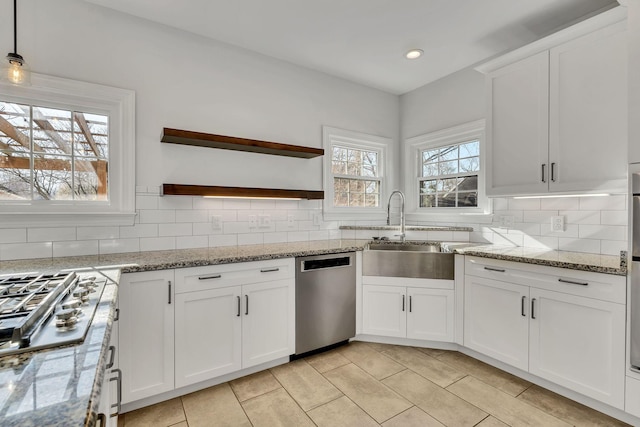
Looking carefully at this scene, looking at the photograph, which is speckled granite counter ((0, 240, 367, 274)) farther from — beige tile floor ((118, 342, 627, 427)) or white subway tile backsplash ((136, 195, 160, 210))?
beige tile floor ((118, 342, 627, 427))

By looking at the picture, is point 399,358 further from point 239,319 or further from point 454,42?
point 454,42

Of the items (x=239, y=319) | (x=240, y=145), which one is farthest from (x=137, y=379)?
(x=240, y=145)

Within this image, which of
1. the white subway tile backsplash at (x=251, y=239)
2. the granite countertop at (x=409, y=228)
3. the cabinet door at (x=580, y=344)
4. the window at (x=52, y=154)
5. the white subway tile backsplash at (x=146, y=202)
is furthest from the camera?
the granite countertop at (x=409, y=228)

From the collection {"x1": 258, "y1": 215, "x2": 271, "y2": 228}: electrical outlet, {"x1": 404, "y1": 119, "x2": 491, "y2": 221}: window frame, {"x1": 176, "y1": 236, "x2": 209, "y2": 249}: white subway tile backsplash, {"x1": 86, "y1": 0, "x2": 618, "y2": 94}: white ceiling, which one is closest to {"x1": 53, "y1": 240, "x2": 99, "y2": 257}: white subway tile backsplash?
{"x1": 176, "y1": 236, "x2": 209, "y2": 249}: white subway tile backsplash

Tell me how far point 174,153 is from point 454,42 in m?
2.61

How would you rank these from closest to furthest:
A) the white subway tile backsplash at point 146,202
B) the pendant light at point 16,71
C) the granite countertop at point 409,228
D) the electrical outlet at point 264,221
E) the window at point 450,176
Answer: the pendant light at point 16,71
the white subway tile backsplash at point 146,202
the electrical outlet at point 264,221
the granite countertop at point 409,228
the window at point 450,176

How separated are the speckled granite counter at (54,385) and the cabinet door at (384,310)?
226cm

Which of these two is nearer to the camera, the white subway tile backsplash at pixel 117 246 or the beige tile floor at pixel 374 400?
the beige tile floor at pixel 374 400

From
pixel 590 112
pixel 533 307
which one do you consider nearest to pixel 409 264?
pixel 533 307

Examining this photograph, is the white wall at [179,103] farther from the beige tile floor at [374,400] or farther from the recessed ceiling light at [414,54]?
the beige tile floor at [374,400]

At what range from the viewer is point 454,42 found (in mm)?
2725

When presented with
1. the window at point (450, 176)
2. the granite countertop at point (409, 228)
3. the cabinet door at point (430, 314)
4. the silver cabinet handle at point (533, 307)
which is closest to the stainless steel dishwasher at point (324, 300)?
the cabinet door at point (430, 314)

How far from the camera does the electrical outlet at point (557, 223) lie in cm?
246

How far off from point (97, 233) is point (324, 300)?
1.79 metres
